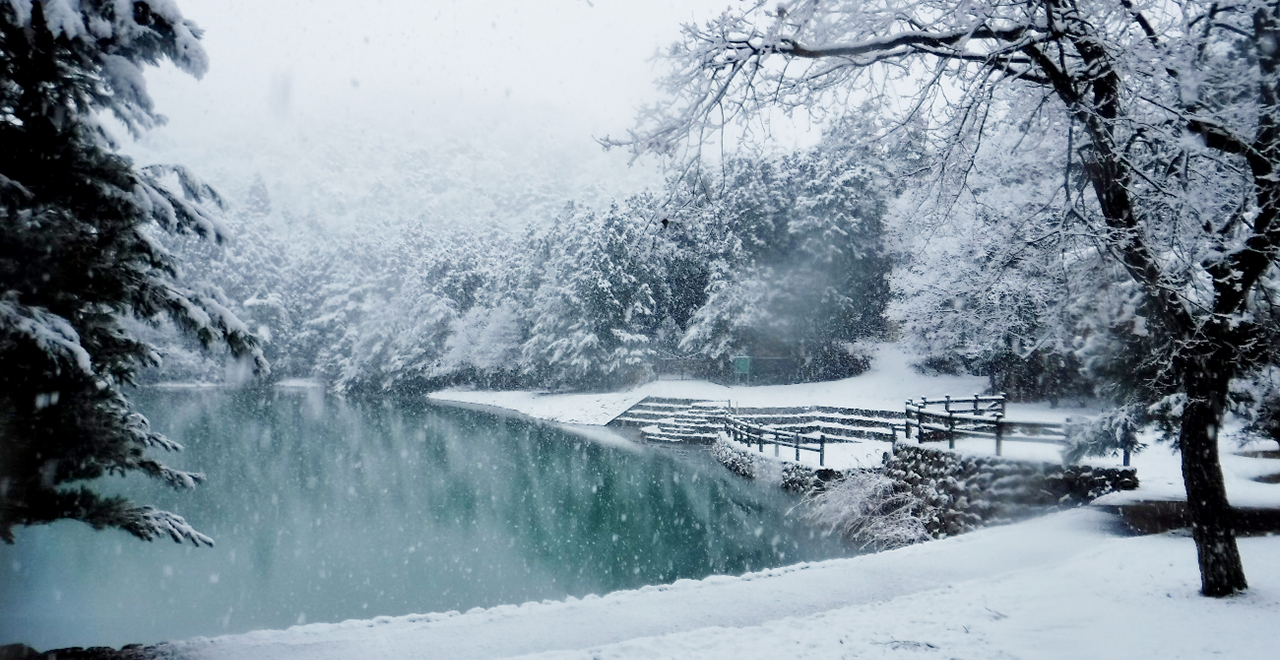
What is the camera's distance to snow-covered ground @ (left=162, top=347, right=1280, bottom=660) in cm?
507

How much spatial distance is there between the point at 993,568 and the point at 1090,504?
441cm

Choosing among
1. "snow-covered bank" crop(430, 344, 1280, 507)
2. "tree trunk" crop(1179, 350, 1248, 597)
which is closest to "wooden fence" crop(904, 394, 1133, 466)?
"snow-covered bank" crop(430, 344, 1280, 507)

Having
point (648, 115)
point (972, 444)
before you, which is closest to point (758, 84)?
point (648, 115)

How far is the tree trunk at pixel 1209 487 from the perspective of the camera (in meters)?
5.61

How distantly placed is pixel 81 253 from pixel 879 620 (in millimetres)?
6333

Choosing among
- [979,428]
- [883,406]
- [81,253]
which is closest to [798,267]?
[883,406]

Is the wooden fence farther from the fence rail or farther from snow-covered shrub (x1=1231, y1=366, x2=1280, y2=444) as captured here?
the fence rail

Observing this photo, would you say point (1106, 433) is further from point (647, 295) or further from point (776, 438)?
point (647, 295)

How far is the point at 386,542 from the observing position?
540 inches

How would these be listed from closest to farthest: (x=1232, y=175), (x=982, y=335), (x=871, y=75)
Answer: (x=871, y=75) → (x=1232, y=175) → (x=982, y=335)

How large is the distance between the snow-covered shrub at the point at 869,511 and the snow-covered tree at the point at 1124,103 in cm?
641

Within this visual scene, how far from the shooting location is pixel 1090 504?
10875 millimetres

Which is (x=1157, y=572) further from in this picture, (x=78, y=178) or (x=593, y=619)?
(x=78, y=178)

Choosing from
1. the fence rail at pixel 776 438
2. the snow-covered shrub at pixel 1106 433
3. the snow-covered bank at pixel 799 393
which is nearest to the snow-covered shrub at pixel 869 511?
the fence rail at pixel 776 438
